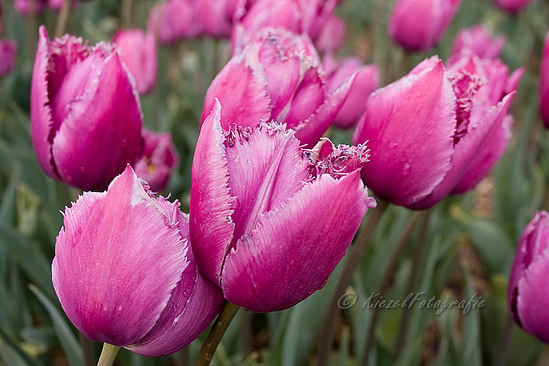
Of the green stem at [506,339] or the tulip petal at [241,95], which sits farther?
the green stem at [506,339]

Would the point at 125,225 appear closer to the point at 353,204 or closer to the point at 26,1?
the point at 353,204

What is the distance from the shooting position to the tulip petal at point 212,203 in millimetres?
360

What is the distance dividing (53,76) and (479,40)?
56.3 inches

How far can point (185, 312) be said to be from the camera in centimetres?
37

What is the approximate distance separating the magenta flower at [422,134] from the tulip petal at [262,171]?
18 cm

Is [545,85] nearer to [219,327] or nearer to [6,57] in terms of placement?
[219,327]

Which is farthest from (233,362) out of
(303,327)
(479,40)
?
(479,40)

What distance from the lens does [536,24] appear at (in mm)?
2877

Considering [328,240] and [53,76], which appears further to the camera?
[53,76]

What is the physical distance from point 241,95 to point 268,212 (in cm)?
15

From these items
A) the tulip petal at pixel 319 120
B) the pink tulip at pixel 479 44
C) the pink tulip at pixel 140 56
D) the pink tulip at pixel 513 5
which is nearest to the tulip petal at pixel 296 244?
the tulip petal at pixel 319 120

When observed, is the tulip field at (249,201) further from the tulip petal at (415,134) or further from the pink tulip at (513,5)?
the pink tulip at (513,5)

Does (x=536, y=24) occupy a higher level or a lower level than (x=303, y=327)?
lower

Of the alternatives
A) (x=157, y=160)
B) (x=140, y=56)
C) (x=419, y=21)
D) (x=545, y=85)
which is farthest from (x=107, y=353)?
(x=419, y=21)
